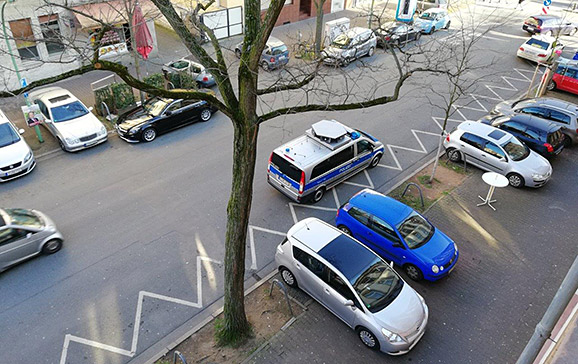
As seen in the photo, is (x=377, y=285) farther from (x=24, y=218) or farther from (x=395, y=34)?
(x=24, y=218)

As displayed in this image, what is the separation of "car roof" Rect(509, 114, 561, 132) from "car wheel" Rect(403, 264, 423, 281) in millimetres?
8775

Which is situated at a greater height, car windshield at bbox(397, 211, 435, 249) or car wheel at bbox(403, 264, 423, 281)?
car windshield at bbox(397, 211, 435, 249)

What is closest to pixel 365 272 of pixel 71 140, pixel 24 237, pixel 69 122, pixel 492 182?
pixel 492 182

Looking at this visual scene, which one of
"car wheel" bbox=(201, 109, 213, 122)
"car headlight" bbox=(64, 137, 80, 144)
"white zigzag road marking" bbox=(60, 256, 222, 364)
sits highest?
"car headlight" bbox=(64, 137, 80, 144)

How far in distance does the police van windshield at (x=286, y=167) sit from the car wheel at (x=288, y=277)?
10.0 feet

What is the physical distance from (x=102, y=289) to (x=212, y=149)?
6849mm

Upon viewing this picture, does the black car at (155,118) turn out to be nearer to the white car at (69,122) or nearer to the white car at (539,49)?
the white car at (69,122)

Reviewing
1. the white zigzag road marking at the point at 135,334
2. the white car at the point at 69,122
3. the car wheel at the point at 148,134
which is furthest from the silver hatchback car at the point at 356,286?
the white car at the point at 69,122

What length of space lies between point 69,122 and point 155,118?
3006 mm

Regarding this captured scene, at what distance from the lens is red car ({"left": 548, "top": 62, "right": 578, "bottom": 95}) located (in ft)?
67.5

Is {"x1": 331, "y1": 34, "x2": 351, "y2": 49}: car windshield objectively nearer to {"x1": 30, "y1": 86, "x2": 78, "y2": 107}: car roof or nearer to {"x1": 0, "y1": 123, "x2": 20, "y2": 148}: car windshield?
{"x1": 30, "y1": 86, "x2": 78, "y2": 107}: car roof

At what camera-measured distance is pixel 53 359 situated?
8.70m

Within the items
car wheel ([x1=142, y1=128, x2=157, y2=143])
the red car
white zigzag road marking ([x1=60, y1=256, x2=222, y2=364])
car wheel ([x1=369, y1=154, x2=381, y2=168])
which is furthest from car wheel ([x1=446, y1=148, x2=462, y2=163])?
car wheel ([x1=142, y1=128, x2=157, y2=143])

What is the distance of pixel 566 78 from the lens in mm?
20719
